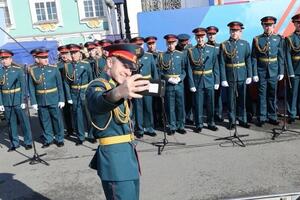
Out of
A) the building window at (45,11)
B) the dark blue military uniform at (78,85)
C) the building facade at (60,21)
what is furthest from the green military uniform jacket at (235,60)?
the building window at (45,11)

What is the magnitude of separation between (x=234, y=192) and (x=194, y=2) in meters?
8.08

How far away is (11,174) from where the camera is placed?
586 cm

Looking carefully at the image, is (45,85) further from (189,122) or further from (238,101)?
(238,101)

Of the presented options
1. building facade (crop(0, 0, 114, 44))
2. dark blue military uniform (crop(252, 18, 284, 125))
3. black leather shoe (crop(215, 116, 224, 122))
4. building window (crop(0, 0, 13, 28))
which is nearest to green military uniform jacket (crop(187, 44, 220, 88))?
dark blue military uniform (crop(252, 18, 284, 125))

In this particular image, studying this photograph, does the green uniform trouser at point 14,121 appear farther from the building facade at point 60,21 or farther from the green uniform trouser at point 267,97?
the building facade at point 60,21

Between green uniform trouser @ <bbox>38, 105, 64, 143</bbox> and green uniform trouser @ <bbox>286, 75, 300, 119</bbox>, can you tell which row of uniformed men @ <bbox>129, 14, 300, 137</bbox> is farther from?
green uniform trouser @ <bbox>38, 105, 64, 143</bbox>

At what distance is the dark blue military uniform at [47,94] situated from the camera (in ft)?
21.9

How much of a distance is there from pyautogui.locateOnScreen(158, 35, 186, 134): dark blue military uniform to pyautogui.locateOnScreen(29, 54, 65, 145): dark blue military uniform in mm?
1857

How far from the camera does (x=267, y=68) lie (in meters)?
6.71

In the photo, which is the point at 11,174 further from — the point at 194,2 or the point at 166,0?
the point at 166,0

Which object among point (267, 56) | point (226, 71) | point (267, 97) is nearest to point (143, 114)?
point (226, 71)

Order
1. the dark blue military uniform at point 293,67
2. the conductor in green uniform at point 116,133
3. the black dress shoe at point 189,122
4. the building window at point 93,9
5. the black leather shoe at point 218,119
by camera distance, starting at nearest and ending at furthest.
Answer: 1. the conductor in green uniform at point 116,133
2. the dark blue military uniform at point 293,67
3. the black leather shoe at point 218,119
4. the black dress shoe at point 189,122
5. the building window at point 93,9

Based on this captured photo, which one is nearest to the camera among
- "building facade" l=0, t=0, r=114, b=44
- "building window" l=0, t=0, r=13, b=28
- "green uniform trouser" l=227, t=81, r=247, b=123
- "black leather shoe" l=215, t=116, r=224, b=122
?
"green uniform trouser" l=227, t=81, r=247, b=123

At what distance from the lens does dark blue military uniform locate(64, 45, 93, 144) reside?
6.76m
